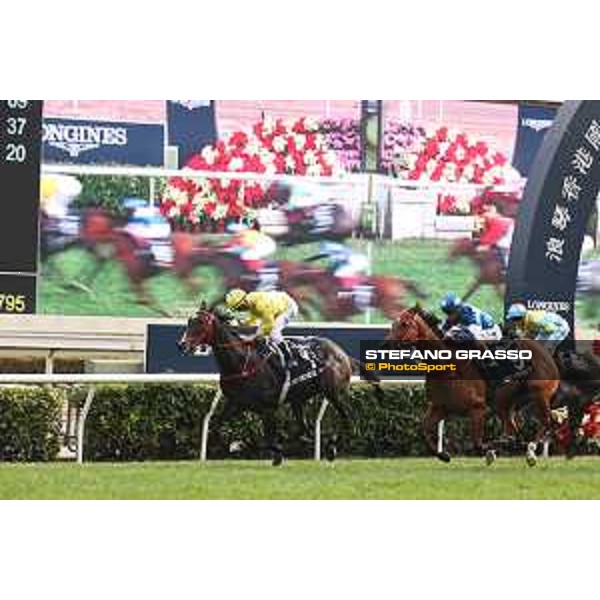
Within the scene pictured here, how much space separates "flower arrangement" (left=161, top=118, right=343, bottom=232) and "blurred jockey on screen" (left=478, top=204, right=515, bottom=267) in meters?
0.74

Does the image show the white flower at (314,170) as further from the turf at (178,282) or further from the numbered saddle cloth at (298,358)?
the numbered saddle cloth at (298,358)

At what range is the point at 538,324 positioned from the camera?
7.63 meters

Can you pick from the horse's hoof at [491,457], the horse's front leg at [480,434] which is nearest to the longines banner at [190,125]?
the horse's front leg at [480,434]

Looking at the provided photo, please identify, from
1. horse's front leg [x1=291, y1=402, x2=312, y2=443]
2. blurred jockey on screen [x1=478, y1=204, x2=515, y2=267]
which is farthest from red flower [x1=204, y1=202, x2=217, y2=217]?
blurred jockey on screen [x1=478, y1=204, x2=515, y2=267]

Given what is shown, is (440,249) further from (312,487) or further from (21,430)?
(21,430)

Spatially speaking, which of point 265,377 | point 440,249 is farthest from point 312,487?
point 440,249

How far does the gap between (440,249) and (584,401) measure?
1.11 meters

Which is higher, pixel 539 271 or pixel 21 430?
pixel 539 271

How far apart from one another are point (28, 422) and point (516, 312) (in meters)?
2.31

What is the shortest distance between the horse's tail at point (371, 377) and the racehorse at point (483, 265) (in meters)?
0.56

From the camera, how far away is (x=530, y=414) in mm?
7938

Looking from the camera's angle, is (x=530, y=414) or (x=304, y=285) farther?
(x=530, y=414)

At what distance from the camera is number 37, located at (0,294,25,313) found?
719cm

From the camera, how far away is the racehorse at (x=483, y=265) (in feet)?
24.8
